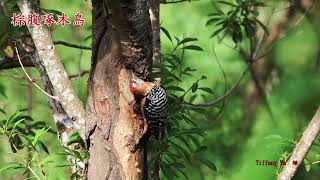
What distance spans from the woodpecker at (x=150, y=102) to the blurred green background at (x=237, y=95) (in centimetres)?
55

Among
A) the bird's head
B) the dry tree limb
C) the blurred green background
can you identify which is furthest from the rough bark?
the blurred green background

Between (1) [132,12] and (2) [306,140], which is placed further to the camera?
(2) [306,140]

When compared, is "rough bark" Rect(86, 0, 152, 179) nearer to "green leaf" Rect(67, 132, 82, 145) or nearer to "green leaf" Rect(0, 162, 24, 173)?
"green leaf" Rect(67, 132, 82, 145)

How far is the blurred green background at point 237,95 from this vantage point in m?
2.22

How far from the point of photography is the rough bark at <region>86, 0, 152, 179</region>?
1.19 m

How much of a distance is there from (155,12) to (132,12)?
613 millimetres

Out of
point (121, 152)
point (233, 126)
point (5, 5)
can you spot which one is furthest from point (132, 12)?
point (233, 126)

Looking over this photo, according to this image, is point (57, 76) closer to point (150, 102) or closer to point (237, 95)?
point (150, 102)

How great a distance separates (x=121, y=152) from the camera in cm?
127

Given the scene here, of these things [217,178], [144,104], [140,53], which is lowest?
[217,178]

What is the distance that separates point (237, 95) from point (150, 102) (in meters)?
2.81

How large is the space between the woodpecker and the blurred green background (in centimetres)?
55

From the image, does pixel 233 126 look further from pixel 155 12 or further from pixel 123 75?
pixel 123 75

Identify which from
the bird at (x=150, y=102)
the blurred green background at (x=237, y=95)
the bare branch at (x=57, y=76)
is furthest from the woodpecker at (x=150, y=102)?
the blurred green background at (x=237, y=95)
